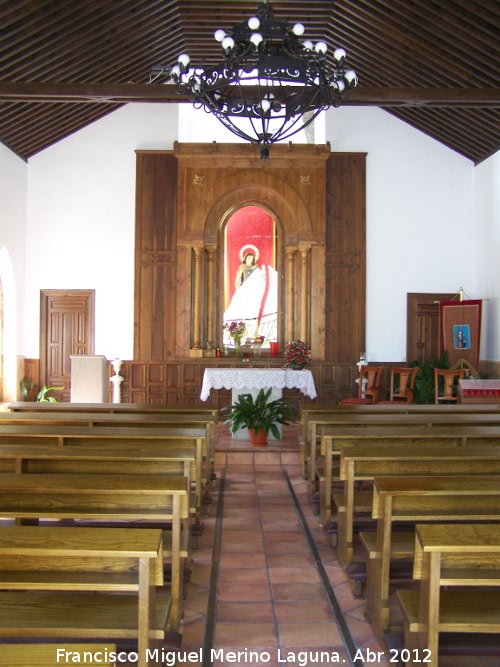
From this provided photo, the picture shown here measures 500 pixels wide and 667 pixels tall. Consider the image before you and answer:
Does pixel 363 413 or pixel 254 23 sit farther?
pixel 363 413

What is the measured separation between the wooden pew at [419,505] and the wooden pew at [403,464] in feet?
1.15

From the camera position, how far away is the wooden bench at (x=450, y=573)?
6.89 ft

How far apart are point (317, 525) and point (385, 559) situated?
6.36ft

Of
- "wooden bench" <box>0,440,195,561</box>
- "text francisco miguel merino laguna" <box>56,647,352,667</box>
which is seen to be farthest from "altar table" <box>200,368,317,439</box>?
"text francisco miguel merino laguna" <box>56,647,352,667</box>

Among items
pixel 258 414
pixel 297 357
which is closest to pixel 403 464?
pixel 258 414

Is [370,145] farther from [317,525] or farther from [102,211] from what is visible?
[317,525]

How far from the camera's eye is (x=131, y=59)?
9688mm

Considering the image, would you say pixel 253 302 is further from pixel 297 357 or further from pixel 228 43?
pixel 228 43

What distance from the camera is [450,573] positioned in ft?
7.13

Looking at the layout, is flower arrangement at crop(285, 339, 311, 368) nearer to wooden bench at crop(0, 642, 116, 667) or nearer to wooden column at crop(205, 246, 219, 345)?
wooden column at crop(205, 246, 219, 345)

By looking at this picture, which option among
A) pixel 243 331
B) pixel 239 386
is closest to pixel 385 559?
pixel 239 386

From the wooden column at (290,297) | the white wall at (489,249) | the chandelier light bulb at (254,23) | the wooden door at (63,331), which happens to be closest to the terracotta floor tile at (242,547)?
the chandelier light bulb at (254,23)

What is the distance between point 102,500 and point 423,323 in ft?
29.3

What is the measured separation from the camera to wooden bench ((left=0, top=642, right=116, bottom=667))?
1569mm
